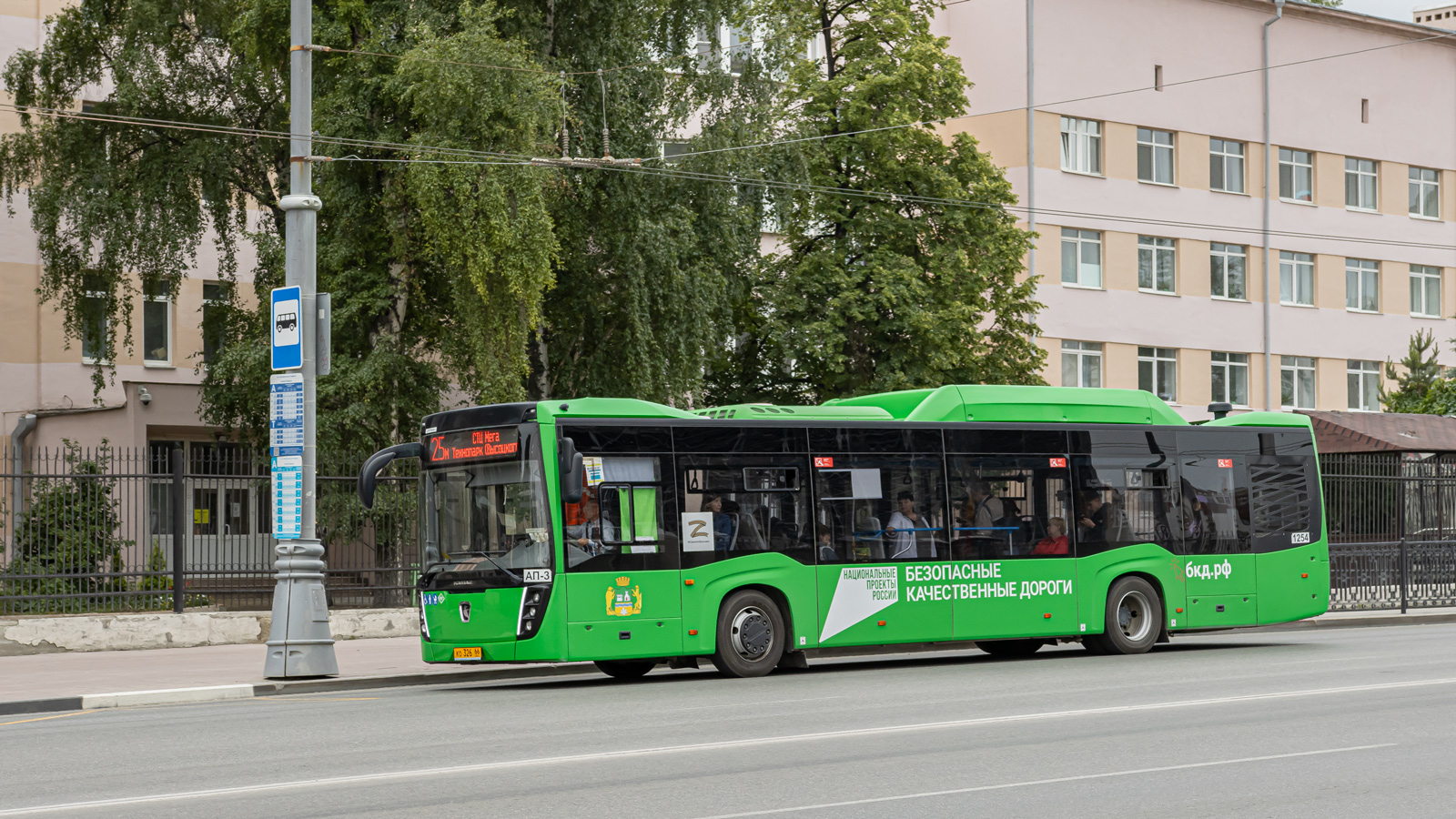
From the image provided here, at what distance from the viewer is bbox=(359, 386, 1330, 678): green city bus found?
16250 millimetres

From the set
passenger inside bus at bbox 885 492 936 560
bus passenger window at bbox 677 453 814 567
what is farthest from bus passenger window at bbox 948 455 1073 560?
bus passenger window at bbox 677 453 814 567

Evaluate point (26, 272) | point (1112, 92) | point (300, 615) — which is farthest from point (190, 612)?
point (1112, 92)

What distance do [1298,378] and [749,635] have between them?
40.0 m

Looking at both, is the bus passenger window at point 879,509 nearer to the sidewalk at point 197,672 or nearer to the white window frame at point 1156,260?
the sidewalk at point 197,672

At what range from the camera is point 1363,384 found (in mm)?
54125

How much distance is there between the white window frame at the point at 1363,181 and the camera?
53.4 metres

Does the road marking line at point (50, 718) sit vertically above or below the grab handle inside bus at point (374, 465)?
below

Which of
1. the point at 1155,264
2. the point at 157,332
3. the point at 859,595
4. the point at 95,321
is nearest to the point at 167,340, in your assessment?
the point at 157,332

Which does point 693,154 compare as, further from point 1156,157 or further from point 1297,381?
point 1297,381

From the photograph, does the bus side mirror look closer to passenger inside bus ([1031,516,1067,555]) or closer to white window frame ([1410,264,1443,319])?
passenger inside bus ([1031,516,1067,555])

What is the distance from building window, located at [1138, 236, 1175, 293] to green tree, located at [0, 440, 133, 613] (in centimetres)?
3477

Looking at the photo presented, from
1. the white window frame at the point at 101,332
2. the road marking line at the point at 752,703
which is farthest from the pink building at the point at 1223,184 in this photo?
the road marking line at the point at 752,703

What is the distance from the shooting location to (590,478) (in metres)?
16.5

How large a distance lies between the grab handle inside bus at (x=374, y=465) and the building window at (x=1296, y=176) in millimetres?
41041
